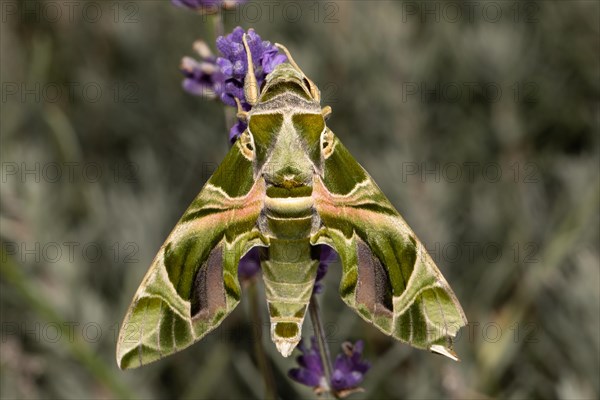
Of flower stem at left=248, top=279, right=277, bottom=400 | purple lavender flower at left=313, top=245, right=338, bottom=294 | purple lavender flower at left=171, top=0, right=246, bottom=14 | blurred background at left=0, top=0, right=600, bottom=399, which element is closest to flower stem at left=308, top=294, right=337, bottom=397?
purple lavender flower at left=313, top=245, right=338, bottom=294

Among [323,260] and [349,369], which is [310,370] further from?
[323,260]

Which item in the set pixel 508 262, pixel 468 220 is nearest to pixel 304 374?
pixel 508 262

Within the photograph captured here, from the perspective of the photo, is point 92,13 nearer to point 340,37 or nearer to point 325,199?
point 340,37

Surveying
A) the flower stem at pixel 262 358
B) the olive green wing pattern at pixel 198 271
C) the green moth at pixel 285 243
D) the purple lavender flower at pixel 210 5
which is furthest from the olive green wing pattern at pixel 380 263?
the purple lavender flower at pixel 210 5

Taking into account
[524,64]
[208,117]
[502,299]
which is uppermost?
[524,64]

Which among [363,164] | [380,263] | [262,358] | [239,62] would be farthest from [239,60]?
[363,164]

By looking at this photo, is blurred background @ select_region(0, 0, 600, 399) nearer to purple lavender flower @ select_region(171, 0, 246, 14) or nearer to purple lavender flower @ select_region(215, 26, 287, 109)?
purple lavender flower @ select_region(171, 0, 246, 14)

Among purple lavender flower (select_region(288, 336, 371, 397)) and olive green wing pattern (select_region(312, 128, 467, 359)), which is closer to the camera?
olive green wing pattern (select_region(312, 128, 467, 359))
